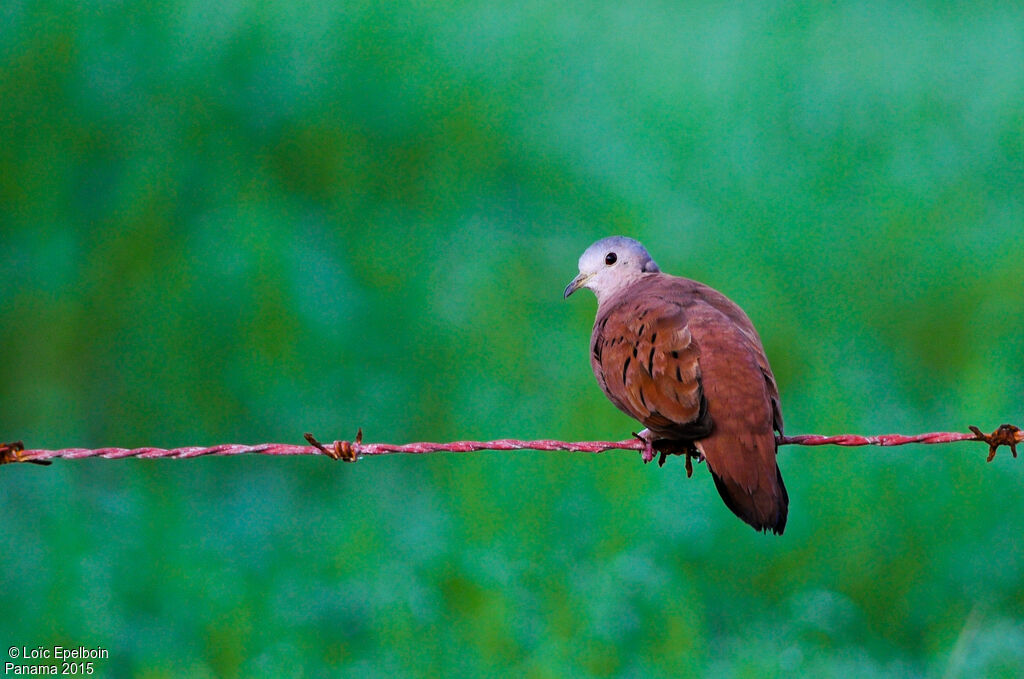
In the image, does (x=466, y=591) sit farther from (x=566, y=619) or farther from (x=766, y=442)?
(x=766, y=442)

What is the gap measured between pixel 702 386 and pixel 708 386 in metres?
0.02

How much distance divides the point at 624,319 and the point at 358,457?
1053mm

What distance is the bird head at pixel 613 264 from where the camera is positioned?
376cm

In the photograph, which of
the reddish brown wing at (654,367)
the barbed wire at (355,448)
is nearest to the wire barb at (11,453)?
the barbed wire at (355,448)

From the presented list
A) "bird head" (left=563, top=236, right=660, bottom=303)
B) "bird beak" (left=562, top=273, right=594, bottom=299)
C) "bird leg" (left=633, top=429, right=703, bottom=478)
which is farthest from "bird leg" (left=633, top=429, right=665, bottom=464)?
"bird beak" (left=562, top=273, right=594, bottom=299)

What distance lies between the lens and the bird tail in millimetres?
2371

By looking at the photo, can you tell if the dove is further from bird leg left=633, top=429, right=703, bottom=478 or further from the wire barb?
the wire barb

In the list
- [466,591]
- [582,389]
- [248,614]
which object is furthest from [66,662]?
[582,389]

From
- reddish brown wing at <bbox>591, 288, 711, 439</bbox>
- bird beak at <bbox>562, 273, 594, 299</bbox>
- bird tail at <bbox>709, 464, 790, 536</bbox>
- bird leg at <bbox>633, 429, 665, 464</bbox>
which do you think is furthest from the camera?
bird beak at <bbox>562, 273, 594, 299</bbox>

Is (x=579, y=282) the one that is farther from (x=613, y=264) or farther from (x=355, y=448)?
(x=355, y=448)

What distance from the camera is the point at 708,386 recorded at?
2.60m

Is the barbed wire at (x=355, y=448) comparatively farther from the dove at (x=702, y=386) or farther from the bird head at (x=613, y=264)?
the bird head at (x=613, y=264)

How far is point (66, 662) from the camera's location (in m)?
3.71

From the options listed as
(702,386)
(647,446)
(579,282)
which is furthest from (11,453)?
(579,282)
